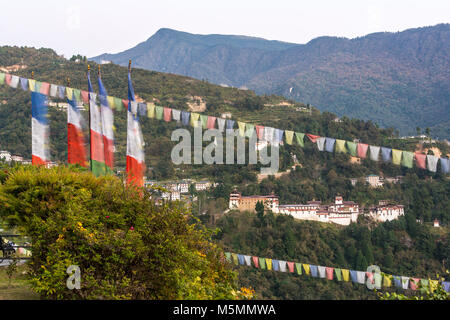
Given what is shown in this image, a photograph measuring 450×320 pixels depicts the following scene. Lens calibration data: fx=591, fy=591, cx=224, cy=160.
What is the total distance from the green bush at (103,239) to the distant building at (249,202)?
1554 inches

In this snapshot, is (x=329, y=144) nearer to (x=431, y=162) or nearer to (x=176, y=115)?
(x=431, y=162)

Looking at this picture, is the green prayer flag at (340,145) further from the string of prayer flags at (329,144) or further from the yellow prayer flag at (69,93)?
the yellow prayer flag at (69,93)

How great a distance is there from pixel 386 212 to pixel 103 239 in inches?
1801

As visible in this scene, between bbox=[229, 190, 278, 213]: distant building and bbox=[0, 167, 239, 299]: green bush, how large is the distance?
3947cm

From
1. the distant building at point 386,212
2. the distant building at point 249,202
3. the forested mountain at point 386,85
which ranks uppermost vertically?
the forested mountain at point 386,85

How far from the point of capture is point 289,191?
53.9 meters

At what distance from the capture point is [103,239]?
729 centimetres

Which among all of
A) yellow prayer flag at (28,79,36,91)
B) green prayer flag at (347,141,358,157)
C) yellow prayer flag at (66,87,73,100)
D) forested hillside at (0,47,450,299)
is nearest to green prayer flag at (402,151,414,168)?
green prayer flag at (347,141,358,157)

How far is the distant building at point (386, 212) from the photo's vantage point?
4984cm

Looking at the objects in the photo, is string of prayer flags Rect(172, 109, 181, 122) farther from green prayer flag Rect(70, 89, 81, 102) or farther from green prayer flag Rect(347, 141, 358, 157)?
green prayer flag Rect(347, 141, 358, 157)

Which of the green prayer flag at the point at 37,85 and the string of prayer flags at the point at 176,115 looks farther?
the string of prayer flags at the point at 176,115

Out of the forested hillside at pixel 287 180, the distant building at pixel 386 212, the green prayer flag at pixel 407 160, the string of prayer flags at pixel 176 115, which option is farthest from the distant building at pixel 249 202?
the green prayer flag at pixel 407 160

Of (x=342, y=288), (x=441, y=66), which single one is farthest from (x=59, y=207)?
(x=441, y=66)
